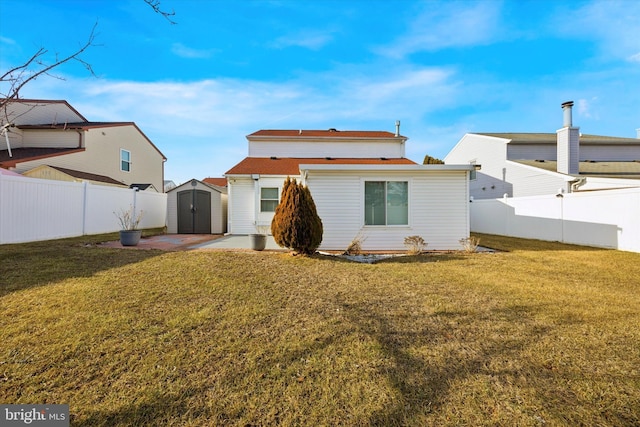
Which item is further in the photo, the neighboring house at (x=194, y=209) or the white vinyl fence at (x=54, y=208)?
the neighboring house at (x=194, y=209)

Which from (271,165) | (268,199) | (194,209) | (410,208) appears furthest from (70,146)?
(410,208)

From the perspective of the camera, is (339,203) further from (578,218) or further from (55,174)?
(55,174)

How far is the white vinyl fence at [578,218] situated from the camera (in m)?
9.09

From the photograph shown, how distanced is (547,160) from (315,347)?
23076 mm

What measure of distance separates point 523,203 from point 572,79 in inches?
272

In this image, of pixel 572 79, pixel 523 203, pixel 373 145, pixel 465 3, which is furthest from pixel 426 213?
pixel 572 79

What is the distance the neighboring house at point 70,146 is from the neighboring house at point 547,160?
22192 mm

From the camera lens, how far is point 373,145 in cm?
1794

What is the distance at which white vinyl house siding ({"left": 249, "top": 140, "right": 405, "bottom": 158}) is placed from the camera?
17547 millimetres

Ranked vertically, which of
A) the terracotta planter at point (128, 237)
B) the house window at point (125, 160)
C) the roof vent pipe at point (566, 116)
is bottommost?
the terracotta planter at point (128, 237)

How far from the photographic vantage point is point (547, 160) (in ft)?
62.6

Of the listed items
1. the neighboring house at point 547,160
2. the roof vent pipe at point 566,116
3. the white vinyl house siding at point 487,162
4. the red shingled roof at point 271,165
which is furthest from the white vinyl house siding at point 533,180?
the red shingled roof at point 271,165

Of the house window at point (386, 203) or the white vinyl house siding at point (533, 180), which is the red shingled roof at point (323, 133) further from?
the house window at point (386, 203)

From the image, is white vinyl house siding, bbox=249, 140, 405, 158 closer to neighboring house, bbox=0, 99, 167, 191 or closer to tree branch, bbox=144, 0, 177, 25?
neighboring house, bbox=0, 99, 167, 191
